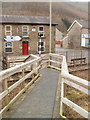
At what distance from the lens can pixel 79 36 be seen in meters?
38.7

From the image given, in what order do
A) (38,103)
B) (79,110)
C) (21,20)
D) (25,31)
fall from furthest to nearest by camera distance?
(25,31) < (21,20) < (38,103) < (79,110)

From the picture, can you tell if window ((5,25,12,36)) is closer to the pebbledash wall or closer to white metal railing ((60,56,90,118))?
the pebbledash wall

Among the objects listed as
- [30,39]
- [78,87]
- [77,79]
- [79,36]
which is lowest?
[78,87]

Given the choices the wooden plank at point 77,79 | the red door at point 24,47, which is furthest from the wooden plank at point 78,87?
the red door at point 24,47

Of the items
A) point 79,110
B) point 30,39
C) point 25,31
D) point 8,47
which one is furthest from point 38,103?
point 25,31

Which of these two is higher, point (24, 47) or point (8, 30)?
point (8, 30)

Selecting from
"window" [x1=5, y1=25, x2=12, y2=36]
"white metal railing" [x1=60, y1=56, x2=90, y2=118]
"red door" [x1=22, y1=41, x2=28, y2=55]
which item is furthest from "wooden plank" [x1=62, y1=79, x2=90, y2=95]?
"red door" [x1=22, y1=41, x2=28, y2=55]

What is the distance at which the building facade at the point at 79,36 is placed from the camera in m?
37.5

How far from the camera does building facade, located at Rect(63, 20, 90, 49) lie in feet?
123

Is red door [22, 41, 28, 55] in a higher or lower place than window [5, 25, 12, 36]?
lower

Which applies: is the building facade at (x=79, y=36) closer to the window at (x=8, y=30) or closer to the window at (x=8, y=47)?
the window at (x=8, y=30)

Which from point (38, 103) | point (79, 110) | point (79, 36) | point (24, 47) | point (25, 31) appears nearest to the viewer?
point (79, 110)

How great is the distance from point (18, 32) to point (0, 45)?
3.73m

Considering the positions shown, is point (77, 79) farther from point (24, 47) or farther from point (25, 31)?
point (25, 31)
